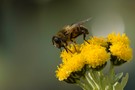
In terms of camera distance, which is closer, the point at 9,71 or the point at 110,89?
the point at 110,89

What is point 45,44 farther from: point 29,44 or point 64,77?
point 64,77

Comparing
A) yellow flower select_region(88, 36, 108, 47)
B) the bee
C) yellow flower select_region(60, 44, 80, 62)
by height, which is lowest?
yellow flower select_region(88, 36, 108, 47)

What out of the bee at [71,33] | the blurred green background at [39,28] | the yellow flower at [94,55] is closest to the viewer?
the yellow flower at [94,55]

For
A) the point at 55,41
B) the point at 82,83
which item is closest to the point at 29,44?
the point at 55,41

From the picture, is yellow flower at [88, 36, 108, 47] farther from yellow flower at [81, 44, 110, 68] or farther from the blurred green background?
the blurred green background

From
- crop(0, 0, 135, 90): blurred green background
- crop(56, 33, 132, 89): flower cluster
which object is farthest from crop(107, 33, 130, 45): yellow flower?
crop(0, 0, 135, 90): blurred green background

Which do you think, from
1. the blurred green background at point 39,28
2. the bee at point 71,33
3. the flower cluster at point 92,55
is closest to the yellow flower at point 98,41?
the flower cluster at point 92,55

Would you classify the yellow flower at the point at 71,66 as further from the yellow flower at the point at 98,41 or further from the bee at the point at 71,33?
the bee at the point at 71,33

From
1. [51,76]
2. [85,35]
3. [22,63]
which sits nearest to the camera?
[85,35]

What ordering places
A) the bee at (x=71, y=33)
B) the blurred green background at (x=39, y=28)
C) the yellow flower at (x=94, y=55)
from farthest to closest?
the blurred green background at (x=39, y=28)
the bee at (x=71, y=33)
the yellow flower at (x=94, y=55)
